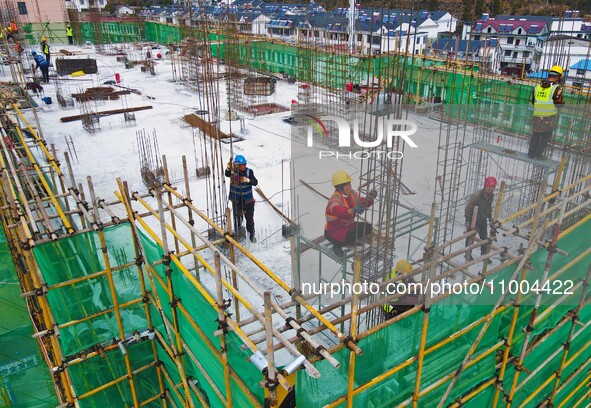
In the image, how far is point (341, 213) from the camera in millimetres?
5316

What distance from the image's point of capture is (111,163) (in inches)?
424

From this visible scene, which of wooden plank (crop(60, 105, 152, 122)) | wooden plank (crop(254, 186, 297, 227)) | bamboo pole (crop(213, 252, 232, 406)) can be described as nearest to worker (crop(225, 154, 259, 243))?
wooden plank (crop(254, 186, 297, 227))

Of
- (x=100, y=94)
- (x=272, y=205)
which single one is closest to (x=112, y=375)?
(x=272, y=205)

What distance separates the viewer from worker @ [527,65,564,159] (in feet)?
24.4

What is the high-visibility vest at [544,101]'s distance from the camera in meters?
7.44

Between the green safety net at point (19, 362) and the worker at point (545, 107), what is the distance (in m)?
8.13

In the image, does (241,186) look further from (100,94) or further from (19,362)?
(100,94)

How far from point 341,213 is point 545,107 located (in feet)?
14.9

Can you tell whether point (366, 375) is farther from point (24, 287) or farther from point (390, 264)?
point (24, 287)

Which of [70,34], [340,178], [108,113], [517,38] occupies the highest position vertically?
[70,34]

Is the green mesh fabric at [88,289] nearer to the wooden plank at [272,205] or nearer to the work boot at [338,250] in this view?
the work boot at [338,250]

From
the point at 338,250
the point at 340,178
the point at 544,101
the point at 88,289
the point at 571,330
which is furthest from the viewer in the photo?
the point at 544,101

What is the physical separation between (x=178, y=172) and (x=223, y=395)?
769 cm

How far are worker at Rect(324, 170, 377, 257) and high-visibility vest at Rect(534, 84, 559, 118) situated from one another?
4.15 metres
